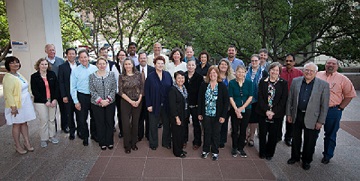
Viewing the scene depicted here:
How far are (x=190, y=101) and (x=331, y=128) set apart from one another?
2.51 metres

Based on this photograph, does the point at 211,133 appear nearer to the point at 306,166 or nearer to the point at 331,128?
the point at 306,166

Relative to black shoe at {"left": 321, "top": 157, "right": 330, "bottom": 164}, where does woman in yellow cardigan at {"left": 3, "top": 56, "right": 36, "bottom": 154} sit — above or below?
above

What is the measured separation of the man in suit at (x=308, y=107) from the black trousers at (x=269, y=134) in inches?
10.1

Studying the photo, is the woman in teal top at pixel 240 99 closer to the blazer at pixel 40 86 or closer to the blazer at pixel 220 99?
the blazer at pixel 220 99

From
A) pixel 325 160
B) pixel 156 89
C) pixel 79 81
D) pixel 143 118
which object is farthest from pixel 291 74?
pixel 79 81

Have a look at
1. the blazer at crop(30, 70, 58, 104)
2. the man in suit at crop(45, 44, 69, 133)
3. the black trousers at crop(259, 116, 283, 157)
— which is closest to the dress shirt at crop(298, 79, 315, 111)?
the black trousers at crop(259, 116, 283, 157)

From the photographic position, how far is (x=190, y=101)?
16.0 feet

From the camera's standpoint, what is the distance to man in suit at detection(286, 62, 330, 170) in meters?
3.95

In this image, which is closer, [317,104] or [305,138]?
[317,104]

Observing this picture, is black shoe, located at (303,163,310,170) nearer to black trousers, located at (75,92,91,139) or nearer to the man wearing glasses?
the man wearing glasses

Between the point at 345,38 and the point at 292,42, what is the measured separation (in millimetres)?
2070

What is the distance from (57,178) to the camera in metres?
3.94

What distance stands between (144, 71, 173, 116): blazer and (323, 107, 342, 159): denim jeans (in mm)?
2849

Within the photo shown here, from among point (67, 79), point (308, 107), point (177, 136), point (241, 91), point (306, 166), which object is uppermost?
point (67, 79)
